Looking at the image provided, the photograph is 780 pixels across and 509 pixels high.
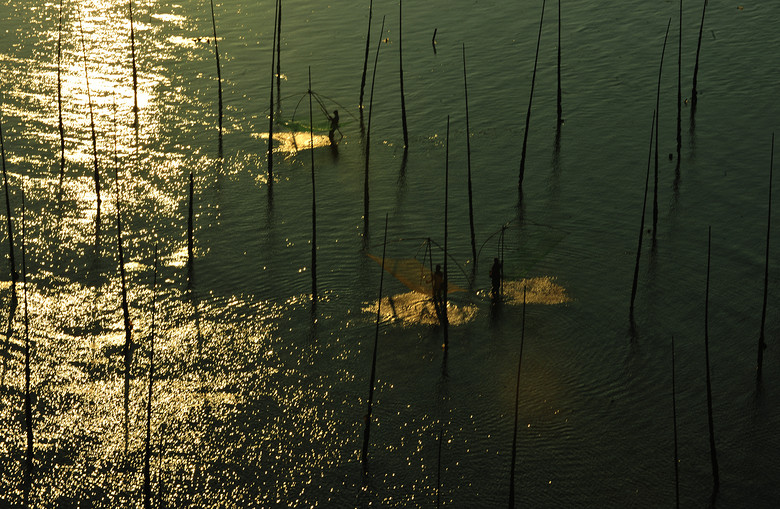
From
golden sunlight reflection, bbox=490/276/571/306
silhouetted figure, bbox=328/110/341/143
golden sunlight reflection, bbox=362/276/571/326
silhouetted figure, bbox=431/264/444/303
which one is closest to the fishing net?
golden sunlight reflection, bbox=362/276/571/326

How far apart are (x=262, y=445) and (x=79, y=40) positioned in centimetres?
1018

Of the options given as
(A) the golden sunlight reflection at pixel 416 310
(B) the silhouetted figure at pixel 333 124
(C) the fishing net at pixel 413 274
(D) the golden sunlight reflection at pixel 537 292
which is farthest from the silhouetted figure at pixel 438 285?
(B) the silhouetted figure at pixel 333 124

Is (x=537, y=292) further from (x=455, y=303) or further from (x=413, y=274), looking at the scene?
(x=413, y=274)

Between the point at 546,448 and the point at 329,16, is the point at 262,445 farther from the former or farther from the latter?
the point at 329,16

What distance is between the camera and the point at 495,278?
939 cm

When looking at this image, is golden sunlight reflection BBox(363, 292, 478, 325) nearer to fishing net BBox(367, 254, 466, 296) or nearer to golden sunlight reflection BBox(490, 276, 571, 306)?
fishing net BBox(367, 254, 466, 296)

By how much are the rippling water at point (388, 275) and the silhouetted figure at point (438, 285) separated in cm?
22

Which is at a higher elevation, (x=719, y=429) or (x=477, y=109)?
(x=477, y=109)

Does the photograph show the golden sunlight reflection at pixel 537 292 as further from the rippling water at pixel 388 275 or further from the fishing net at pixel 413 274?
the fishing net at pixel 413 274

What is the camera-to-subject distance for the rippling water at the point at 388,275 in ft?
24.5

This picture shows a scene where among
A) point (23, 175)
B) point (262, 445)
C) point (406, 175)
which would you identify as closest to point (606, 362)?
point (262, 445)

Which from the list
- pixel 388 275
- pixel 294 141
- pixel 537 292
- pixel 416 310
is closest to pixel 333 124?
pixel 294 141

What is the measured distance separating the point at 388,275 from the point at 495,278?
1.17 meters

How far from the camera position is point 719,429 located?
7.73 meters
